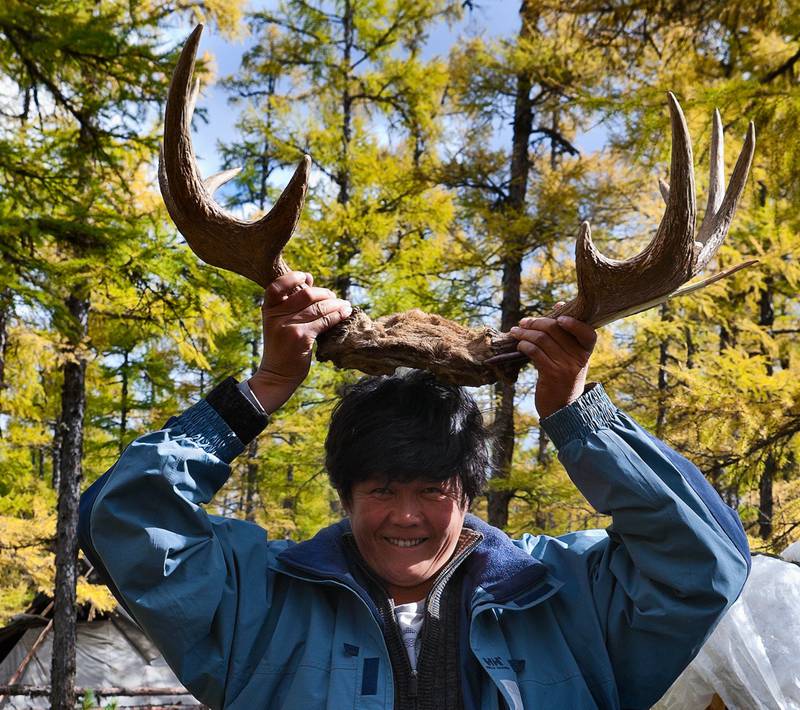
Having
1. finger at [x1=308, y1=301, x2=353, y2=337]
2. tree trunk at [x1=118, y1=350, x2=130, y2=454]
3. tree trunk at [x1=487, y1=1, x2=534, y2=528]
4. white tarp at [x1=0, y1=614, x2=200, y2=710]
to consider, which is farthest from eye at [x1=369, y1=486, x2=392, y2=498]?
tree trunk at [x1=118, y1=350, x2=130, y2=454]

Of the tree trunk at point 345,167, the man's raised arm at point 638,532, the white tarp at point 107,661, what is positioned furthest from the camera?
the white tarp at point 107,661

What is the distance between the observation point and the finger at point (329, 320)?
2.06m

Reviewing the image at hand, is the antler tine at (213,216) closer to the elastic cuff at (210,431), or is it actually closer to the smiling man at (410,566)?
the smiling man at (410,566)

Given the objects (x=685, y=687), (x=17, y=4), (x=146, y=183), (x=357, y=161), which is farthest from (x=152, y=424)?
(x=685, y=687)

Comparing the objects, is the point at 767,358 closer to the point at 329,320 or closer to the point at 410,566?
the point at 410,566

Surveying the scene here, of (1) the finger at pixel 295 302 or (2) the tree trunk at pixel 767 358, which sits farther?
(2) the tree trunk at pixel 767 358

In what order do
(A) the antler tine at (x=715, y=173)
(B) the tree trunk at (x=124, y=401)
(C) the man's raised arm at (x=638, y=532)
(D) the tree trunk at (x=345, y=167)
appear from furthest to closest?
(B) the tree trunk at (x=124, y=401) < (D) the tree trunk at (x=345, y=167) < (A) the antler tine at (x=715, y=173) < (C) the man's raised arm at (x=638, y=532)

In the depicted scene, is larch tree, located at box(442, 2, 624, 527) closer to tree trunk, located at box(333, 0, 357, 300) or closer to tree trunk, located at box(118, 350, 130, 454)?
tree trunk, located at box(333, 0, 357, 300)

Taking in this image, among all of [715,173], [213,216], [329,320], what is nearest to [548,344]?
[329,320]

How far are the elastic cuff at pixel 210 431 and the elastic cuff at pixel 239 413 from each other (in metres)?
0.01

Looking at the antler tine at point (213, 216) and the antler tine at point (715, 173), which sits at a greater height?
the antler tine at point (715, 173)

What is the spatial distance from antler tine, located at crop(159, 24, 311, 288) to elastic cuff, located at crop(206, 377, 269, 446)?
36cm

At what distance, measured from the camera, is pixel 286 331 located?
2.04m

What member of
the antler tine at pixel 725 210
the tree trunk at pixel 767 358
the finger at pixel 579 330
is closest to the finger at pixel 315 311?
the finger at pixel 579 330
